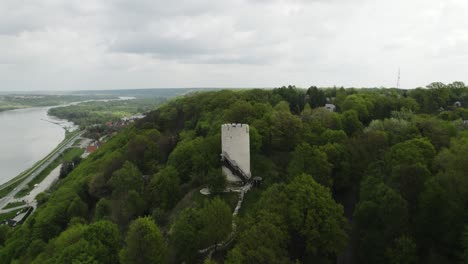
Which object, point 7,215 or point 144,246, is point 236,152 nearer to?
point 144,246

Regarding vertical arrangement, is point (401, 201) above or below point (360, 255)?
above

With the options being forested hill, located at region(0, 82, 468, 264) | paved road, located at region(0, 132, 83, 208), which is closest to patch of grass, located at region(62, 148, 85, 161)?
paved road, located at region(0, 132, 83, 208)

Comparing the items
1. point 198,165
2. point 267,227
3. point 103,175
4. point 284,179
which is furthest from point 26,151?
point 267,227

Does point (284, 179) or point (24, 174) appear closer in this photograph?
point (284, 179)

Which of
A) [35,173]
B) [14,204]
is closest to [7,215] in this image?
[14,204]

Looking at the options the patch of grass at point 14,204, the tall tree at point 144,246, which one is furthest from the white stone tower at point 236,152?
the patch of grass at point 14,204

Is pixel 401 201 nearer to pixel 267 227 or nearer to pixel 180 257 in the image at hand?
pixel 267 227
